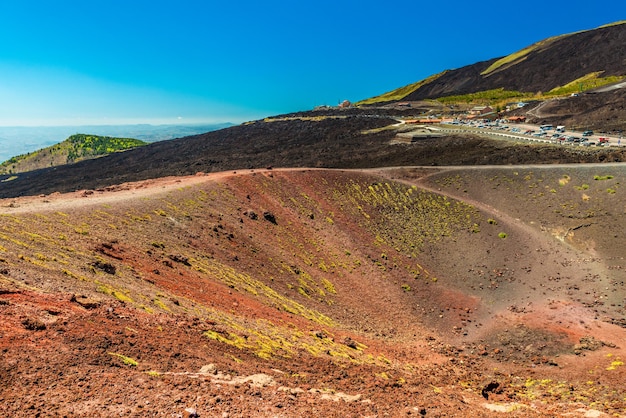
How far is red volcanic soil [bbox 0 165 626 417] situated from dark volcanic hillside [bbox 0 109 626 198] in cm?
954

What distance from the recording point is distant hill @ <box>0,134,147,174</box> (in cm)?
13150

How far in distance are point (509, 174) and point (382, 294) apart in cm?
3566

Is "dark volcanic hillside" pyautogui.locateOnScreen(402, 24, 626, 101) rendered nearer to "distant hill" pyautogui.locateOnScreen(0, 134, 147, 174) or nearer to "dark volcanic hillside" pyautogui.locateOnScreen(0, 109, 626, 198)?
"dark volcanic hillside" pyautogui.locateOnScreen(0, 109, 626, 198)

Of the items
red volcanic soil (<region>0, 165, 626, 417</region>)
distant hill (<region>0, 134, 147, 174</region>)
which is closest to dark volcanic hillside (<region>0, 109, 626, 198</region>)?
red volcanic soil (<region>0, 165, 626, 417</region>)

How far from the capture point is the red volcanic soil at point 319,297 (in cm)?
1198

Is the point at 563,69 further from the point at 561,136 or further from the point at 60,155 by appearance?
the point at 60,155

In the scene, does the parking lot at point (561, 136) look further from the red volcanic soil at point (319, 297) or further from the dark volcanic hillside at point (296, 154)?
the red volcanic soil at point (319, 297)

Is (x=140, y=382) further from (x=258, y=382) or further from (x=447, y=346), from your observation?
(x=447, y=346)

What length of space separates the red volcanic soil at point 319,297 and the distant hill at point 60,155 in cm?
12096

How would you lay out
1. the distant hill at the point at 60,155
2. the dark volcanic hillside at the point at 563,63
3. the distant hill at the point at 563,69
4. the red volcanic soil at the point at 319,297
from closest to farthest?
1. the red volcanic soil at the point at 319,297
2. the distant hill at the point at 60,155
3. the distant hill at the point at 563,69
4. the dark volcanic hillside at the point at 563,63

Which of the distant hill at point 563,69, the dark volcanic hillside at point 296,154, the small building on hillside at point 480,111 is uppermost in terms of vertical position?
the distant hill at point 563,69

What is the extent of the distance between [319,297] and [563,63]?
18928 cm

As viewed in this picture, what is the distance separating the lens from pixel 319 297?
29812mm

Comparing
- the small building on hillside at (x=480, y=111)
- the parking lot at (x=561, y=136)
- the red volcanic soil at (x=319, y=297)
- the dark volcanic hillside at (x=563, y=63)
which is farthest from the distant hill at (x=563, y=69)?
the red volcanic soil at (x=319, y=297)
